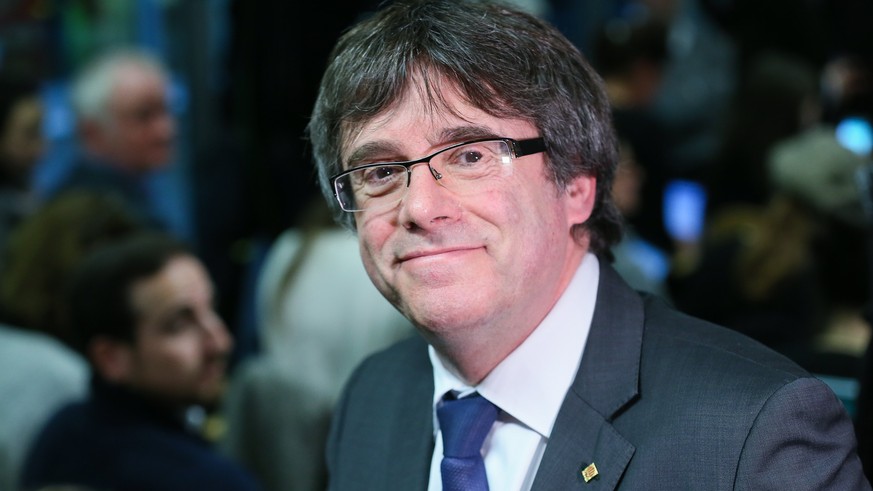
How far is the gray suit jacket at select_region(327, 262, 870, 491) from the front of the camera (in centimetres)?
177

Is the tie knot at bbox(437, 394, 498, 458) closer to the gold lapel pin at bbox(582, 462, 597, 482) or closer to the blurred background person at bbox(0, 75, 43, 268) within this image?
the gold lapel pin at bbox(582, 462, 597, 482)

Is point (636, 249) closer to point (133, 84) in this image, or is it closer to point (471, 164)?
point (133, 84)

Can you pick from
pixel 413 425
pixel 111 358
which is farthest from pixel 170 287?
pixel 413 425

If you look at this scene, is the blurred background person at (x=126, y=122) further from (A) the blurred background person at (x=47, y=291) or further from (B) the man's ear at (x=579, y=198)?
(B) the man's ear at (x=579, y=198)

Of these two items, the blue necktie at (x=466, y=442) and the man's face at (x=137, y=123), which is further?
the man's face at (x=137, y=123)

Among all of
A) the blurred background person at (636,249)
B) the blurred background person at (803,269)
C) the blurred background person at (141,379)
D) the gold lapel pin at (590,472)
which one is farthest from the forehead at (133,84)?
the gold lapel pin at (590,472)

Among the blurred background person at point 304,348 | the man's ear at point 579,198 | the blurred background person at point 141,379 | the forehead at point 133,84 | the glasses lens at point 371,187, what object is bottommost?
the blurred background person at point 304,348

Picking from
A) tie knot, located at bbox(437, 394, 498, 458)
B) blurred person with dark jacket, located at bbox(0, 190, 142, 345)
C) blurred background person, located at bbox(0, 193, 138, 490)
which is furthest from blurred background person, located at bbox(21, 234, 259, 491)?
tie knot, located at bbox(437, 394, 498, 458)

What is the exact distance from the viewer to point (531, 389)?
205 centimetres

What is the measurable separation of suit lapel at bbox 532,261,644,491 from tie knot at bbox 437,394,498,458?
0.47 ft

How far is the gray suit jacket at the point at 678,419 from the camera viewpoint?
5.82 feet

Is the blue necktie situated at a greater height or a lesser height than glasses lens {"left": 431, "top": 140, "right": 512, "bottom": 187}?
lesser

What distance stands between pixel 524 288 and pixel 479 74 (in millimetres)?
369

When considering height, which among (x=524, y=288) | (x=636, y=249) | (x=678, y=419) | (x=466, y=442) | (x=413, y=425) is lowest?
(x=636, y=249)
